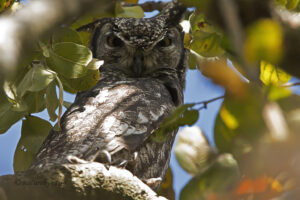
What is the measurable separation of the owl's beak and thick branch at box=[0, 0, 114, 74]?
3.10 meters

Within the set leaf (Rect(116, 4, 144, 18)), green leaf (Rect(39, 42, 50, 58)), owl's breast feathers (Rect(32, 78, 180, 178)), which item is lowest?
owl's breast feathers (Rect(32, 78, 180, 178))

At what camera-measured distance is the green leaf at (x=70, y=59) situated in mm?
2428

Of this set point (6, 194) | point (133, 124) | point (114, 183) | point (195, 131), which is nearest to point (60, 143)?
point (133, 124)

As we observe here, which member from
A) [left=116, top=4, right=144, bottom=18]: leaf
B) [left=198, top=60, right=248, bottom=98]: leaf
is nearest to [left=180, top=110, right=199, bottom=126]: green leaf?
[left=198, top=60, right=248, bottom=98]: leaf

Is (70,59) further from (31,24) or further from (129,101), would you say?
(31,24)

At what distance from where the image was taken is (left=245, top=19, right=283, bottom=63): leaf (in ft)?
3.64

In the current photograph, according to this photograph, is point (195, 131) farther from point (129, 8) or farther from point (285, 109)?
point (129, 8)

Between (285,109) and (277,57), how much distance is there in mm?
173

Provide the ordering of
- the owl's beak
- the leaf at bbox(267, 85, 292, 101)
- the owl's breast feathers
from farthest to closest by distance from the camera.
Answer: the owl's beak < the owl's breast feathers < the leaf at bbox(267, 85, 292, 101)

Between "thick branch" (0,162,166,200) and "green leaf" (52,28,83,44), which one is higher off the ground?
"green leaf" (52,28,83,44)

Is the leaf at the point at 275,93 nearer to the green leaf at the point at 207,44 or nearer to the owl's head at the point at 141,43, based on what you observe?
the green leaf at the point at 207,44

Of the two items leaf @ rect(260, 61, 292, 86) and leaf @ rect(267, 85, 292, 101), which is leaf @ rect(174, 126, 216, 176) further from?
leaf @ rect(260, 61, 292, 86)

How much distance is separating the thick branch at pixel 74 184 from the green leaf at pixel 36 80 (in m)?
0.39

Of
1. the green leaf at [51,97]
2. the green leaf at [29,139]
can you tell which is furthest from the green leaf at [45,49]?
the green leaf at [29,139]
